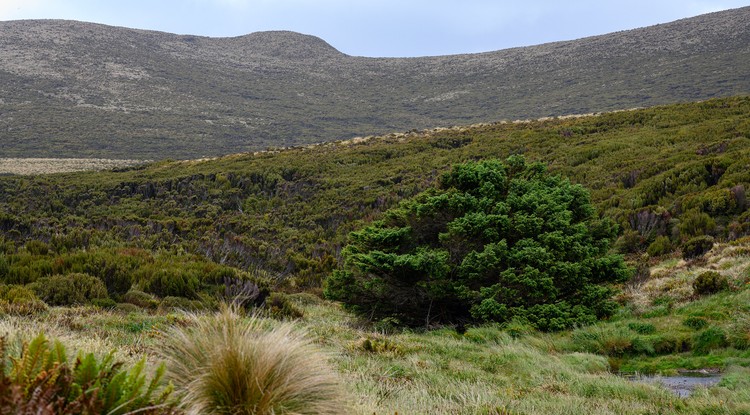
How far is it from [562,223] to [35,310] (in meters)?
8.98

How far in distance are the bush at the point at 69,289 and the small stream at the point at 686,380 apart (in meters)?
8.71

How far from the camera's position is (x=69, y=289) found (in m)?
9.82

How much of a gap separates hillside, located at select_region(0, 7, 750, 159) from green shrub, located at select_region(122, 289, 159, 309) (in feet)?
203

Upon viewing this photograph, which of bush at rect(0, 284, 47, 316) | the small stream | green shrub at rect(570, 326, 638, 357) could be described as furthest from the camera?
green shrub at rect(570, 326, 638, 357)

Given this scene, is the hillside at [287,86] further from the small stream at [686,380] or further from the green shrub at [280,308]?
the small stream at [686,380]

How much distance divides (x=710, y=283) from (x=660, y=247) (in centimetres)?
455

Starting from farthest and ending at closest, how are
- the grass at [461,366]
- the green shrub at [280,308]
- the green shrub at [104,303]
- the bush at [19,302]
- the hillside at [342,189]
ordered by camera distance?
the hillside at [342,189]
the green shrub at [280,308]
the green shrub at [104,303]
the bush at [19,302]
the grass at [461,366]

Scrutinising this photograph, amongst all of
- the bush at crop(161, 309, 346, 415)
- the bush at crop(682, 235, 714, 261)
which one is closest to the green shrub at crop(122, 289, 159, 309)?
the bush at crop(161, 309, 346, 415)

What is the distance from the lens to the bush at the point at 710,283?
1047 cm

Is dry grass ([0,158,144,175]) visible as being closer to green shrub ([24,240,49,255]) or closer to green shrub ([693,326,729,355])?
green shrub ([24,240,49,255])

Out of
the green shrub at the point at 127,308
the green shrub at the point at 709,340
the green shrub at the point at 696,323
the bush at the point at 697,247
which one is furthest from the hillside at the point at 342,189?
the green shrub at the point at 709,340

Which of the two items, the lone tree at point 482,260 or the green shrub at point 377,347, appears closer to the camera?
the green shrub at point 377,347

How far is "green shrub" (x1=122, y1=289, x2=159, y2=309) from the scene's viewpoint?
33.9 ft

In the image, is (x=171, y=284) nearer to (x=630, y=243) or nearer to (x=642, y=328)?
(x=642, y=328)
